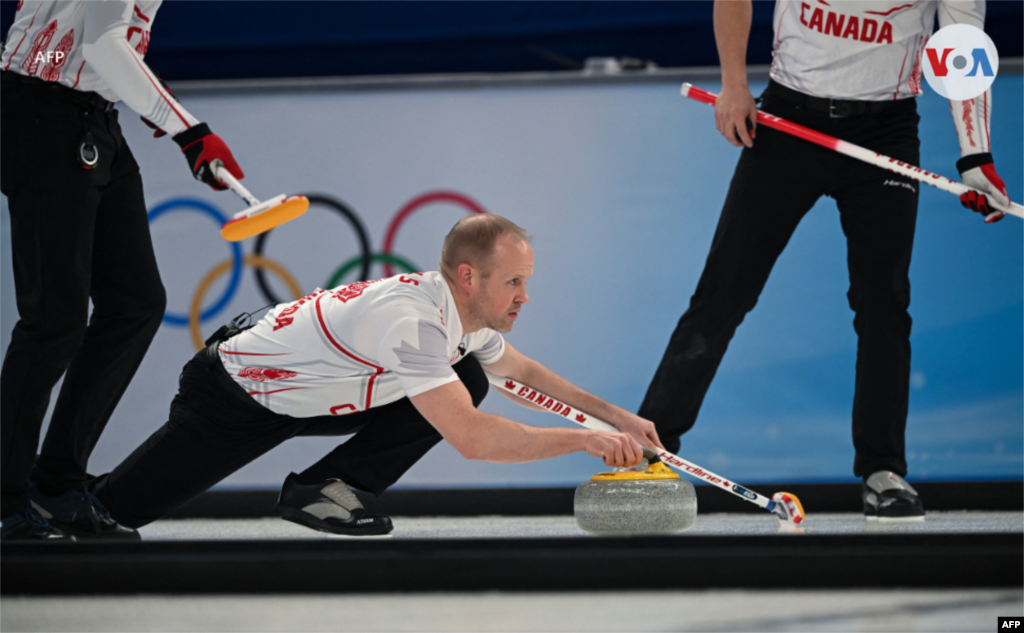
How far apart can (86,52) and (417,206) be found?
1.66m

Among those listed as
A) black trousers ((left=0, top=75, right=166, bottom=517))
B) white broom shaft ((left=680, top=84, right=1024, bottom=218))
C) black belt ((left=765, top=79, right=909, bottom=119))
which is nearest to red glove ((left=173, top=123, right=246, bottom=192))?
black trousers ((left=0, top=75, right=166, bottom=517))

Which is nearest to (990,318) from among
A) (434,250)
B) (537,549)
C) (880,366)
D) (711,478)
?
(880,366)

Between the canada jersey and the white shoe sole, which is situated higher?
the canada jersey

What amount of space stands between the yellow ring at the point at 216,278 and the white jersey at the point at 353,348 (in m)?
1.48

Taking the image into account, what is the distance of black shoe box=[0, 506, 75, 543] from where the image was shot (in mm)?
1938

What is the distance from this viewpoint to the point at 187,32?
12.2 feet

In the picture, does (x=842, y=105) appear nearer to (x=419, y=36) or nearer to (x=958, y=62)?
(x=958, y=62)

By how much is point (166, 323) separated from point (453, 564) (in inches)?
92.6


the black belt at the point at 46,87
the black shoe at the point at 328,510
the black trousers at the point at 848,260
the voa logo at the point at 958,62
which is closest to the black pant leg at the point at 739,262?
the black trousers at the point at 848,260

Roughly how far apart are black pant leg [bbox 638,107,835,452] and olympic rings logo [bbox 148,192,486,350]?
4.06 ft

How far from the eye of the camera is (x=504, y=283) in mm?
2004

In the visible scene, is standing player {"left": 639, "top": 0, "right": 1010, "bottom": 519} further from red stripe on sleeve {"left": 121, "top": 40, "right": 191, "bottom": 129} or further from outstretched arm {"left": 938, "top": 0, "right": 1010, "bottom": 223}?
red stripe on sleeve {"left": 121, "top": 40, "right": 191, "bottom": 129}

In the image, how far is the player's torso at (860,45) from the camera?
97.1 inches

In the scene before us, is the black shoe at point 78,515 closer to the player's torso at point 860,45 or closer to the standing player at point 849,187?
the standing player at point 849,187
